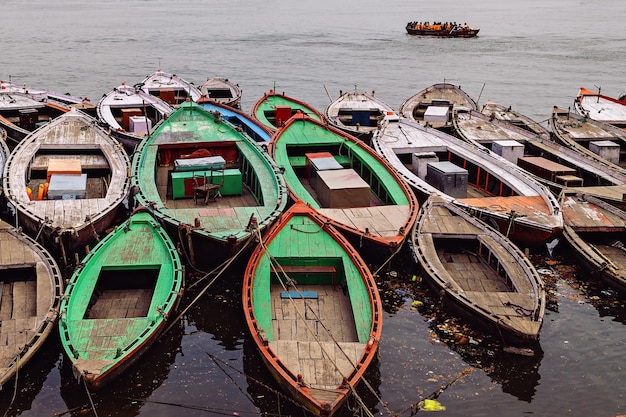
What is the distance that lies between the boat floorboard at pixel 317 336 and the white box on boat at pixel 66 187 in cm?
804

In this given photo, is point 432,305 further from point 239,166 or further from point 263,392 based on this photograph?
point 239,166

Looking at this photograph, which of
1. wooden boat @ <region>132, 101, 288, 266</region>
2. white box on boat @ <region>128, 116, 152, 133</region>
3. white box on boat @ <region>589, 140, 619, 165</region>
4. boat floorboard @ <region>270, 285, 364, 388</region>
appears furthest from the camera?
white box on boat @ <region>128, 116, 152, 133</region>

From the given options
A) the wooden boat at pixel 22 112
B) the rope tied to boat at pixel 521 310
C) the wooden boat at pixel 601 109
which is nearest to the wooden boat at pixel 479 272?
the rope tied to boat at pixel 521 310

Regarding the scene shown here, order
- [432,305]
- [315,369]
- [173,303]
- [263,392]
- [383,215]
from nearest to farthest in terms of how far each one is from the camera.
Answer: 1. [315,369]
2. [263,392]
3. [173,303]
4. [432,305]
5. [383,215]

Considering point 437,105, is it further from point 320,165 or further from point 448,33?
point 448,33

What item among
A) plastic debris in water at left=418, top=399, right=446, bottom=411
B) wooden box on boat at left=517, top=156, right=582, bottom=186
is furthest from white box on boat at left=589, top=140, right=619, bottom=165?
plastic debris in water at left=418, top=399, right=446, bottom=411

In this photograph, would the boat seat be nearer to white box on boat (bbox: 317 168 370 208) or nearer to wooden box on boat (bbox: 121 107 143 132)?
white box on boat (bbox: 317 168 370 208)

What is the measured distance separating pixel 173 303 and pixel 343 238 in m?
5.31

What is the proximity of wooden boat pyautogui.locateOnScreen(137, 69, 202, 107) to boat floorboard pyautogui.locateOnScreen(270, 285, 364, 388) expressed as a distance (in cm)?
2341

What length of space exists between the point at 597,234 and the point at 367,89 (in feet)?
126

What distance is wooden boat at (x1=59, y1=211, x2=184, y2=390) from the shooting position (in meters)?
13.4

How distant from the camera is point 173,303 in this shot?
50.5 ft

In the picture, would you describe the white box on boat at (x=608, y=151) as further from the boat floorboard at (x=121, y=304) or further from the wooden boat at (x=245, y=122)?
the boat floorboard at (x=121, y=304)

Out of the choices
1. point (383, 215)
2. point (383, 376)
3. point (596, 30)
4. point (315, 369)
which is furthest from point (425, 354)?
point (596, 30)
